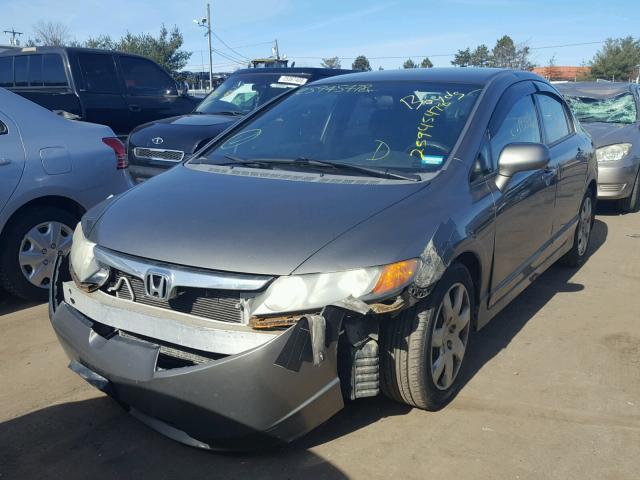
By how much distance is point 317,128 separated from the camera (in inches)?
154

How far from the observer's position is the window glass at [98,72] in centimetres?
868

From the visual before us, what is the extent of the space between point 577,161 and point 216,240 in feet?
11.2

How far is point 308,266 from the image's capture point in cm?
251

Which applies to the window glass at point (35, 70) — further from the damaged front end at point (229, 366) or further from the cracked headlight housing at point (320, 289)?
the cracked headlight housing at point (320, 289)

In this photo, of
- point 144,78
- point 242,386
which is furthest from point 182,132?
point 242,386

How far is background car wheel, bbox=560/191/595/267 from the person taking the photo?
17.8ft

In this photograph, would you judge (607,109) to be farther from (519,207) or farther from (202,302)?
(202,302)

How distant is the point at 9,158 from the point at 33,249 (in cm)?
68

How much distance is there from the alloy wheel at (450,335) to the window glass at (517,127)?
0.88m

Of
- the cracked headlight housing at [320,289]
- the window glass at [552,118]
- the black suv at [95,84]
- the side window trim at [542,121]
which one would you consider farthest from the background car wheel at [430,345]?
the black suv at [95,84]

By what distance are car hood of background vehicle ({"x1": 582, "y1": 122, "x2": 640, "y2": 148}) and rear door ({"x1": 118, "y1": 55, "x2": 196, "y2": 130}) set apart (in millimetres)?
5920

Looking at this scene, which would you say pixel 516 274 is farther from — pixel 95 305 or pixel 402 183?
pixel 95 305

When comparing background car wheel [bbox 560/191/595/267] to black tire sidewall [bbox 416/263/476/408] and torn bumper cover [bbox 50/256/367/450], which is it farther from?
torn bumper cover [bbox 50/256/367/450]

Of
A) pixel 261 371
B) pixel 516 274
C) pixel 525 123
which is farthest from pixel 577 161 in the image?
pixel 261 371
